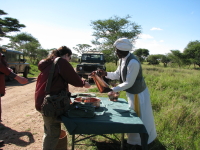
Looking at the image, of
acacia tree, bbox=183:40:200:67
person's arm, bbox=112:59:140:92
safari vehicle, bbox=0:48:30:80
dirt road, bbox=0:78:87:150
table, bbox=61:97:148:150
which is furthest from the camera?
acacia tree, bbox=183:40:200:67

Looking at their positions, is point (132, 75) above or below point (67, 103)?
above

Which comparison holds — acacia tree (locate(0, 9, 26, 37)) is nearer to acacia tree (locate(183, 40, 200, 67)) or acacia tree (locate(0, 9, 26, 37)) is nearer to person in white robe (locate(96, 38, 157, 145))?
person in white robe (locate(96, 38, 157, 145))

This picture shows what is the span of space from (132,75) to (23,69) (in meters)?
12.2

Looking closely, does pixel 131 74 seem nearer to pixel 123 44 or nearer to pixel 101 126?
pixel 123 44

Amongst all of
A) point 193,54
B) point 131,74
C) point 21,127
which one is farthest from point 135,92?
point 193,54

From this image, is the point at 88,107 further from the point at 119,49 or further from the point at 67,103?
the point at 119,49

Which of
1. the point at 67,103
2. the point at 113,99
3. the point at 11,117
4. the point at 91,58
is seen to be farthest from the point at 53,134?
the point at 91,58

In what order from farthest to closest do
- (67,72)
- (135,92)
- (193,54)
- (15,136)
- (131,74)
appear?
(193,54), (15,136), (135,92), (131,74), (67,72)

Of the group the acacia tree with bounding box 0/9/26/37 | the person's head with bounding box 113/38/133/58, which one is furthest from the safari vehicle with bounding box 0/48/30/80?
the acacia tree with bounding box 0/9/26/37

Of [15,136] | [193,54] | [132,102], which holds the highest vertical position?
[193,54]

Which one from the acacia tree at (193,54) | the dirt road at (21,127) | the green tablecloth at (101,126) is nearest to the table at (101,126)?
the green tablecloth at (101,126)

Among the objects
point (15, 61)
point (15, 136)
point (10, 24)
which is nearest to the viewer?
point (15, 136)

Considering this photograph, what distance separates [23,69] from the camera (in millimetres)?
12984

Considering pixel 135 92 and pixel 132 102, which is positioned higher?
pixel 135 92
